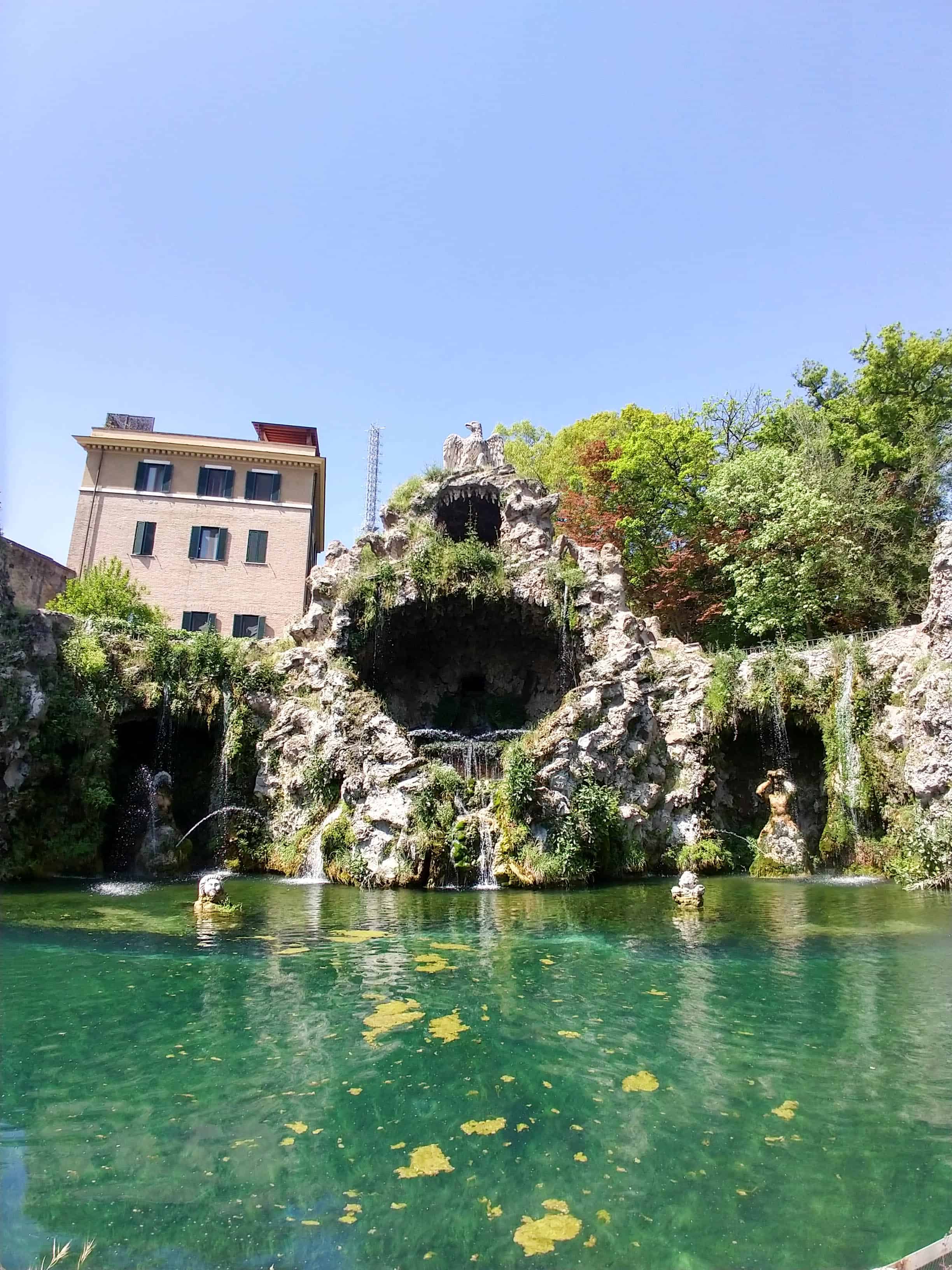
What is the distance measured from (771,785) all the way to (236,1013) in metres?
17.8

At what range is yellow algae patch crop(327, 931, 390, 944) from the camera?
11.3m

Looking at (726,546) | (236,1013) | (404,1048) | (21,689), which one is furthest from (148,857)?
(726,546)

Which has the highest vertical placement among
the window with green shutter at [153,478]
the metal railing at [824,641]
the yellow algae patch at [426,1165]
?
the window with green shutter at [153,478]

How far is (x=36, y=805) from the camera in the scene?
1956cm

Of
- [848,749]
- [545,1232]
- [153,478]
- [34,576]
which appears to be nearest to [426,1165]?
[545,1232]

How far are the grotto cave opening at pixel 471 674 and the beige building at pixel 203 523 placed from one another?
310 inches

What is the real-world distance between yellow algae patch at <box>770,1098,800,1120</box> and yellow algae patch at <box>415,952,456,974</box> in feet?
15.6

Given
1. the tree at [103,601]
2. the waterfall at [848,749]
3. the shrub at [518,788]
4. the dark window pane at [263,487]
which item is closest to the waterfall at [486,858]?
the shrub at [518,788]

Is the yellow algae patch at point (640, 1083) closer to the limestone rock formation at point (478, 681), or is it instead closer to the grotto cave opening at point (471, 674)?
the limestone rock formation at point (478, 681)

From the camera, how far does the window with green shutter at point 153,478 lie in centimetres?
3378

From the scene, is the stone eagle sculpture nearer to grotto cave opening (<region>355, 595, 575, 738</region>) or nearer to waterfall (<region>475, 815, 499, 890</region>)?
grotto cave opening (<region>355, 595, 575, 738</region>)

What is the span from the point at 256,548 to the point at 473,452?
12.3 meters

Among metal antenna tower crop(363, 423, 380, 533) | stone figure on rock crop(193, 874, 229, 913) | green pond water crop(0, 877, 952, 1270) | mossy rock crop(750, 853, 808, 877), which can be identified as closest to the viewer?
green pond water crop(0, 877, 952, 1270)

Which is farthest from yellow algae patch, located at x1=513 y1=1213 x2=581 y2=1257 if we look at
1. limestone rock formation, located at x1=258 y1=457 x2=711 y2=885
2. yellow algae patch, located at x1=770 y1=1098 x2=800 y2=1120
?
limestone rock formation, located at x1=258 y1=457 x2=711 y2=885
